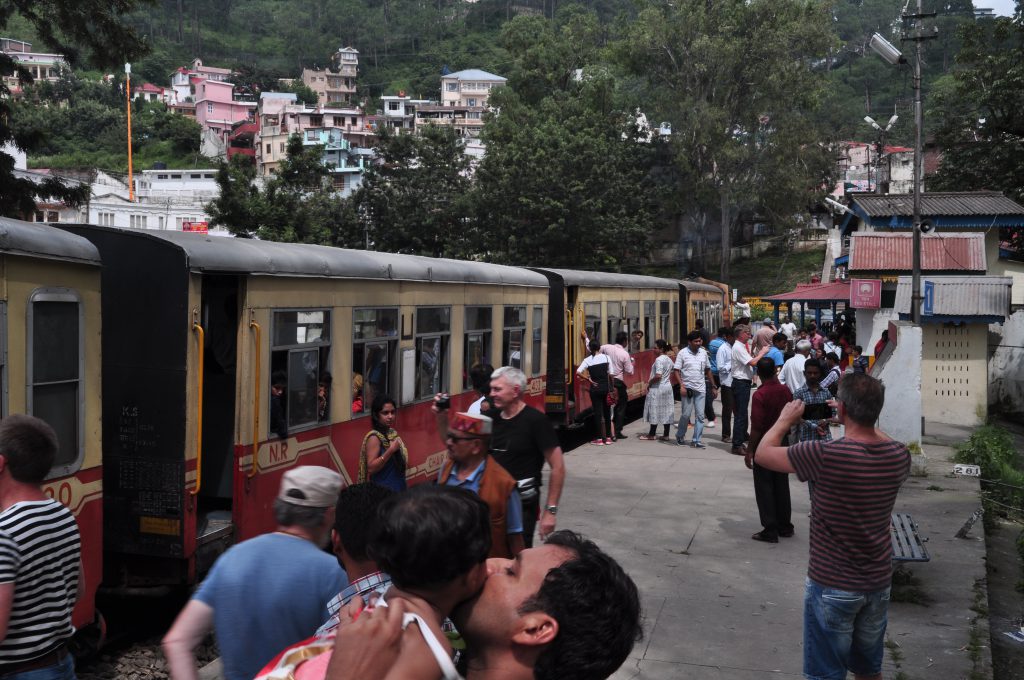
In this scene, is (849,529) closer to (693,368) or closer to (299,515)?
(299,515)

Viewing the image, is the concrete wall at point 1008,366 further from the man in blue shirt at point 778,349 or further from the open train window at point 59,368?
the open train window at point 59,368

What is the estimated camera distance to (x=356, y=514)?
12.2 feet

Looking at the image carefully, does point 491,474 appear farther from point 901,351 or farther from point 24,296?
point 901,351

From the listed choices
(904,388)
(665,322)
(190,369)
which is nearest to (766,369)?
(904,388)

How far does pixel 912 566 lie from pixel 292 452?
5275 millimetres

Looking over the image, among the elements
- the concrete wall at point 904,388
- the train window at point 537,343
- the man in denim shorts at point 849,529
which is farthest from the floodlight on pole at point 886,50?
the man in denim shorts at point 849,529

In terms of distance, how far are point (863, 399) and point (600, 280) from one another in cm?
1476

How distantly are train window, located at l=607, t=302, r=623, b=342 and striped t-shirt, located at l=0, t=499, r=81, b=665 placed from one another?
54.9 ft

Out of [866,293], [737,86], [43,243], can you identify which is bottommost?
[43,243]

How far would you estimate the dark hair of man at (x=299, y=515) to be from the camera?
12.2ft

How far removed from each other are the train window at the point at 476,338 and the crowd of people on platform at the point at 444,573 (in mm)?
→ 5754

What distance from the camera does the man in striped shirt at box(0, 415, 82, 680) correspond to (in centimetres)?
377

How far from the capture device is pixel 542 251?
5288cm

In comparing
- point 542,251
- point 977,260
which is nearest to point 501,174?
point 542,251
